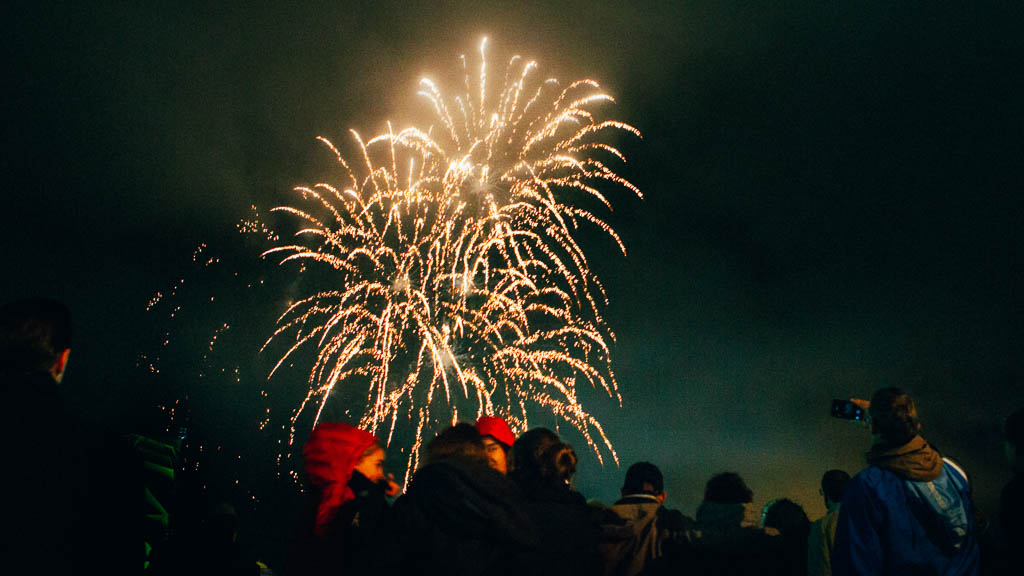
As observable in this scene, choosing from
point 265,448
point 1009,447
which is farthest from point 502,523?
point 265,448

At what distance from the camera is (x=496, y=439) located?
220 inches

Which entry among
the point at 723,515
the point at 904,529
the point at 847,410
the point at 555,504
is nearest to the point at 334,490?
the point at 555,504

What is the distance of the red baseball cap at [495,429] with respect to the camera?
5676mm

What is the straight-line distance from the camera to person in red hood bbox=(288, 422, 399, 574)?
427 cm

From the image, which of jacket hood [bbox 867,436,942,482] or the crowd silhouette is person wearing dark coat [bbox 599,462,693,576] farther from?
jacket hood [bbox 867,436,942,482]

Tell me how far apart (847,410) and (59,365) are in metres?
5.60

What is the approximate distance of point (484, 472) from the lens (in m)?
3.51

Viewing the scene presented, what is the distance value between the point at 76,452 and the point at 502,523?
1988 millimetres

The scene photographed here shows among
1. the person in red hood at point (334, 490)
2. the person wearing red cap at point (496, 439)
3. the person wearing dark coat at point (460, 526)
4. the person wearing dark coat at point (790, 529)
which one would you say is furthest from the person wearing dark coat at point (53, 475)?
the person wearing dark coat at point (790, 529)

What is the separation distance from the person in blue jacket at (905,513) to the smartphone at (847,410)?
42.6 inches

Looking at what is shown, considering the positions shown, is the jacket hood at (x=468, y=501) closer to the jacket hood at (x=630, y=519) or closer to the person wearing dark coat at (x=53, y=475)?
the person wearing dark coat at (x=53, y=475)

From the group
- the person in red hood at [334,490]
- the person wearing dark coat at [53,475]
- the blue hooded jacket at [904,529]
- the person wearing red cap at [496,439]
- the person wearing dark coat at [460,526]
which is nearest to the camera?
the person wearing dark coat at [53,475]

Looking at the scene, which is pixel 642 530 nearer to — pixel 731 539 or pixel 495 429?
pixel 731 539

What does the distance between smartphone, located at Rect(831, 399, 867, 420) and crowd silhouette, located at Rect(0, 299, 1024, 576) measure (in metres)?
0.68
